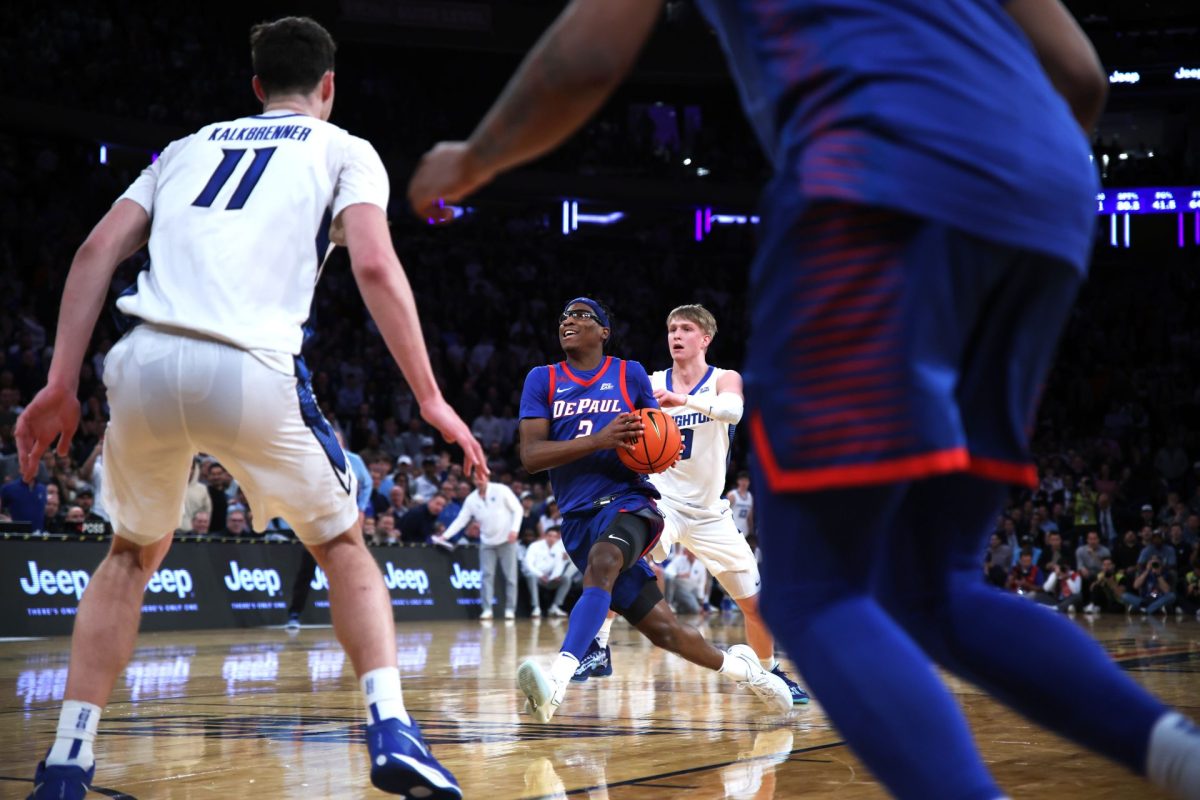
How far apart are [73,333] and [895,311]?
2362 mm

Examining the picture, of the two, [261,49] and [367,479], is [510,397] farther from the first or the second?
[261,49]

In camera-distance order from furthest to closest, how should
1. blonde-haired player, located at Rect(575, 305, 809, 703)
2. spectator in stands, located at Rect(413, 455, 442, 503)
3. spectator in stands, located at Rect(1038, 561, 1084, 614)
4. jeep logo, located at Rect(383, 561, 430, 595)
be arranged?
spectator in stands, located at Rect(1038, 561, 1084, 614) → spectator in stands, located at Rect(413, 455, 442, 503) → jeep logo, located at Rect(383, 561, 430, 595) → blonde-haired player, located at Rect(575, 305, 809, 703)

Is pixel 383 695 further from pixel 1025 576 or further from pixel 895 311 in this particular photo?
pixel 1025 576

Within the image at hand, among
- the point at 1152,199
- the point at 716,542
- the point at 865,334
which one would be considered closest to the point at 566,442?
the point at 716,542

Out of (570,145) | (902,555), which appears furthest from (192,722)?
(570,145)

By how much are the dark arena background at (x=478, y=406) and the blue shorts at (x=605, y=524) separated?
1.86 ft

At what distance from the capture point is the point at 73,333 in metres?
3.47

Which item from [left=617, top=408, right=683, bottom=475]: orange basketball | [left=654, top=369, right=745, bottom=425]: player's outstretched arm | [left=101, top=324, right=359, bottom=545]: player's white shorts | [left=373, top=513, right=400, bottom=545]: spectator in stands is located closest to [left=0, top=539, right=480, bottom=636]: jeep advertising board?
[left=373, top=513, right=400, bottom=545]: spectator in stands

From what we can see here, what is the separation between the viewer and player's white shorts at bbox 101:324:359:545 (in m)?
3.29

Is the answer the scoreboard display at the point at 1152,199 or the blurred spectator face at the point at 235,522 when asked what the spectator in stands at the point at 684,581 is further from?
the scoreboard display at the point at 1152,199

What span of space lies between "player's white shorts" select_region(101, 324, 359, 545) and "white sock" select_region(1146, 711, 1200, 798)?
6.98ft

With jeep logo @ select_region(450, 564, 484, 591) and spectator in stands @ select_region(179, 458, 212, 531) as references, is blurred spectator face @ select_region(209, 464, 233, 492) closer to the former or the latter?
spectator in stands @ select_region(179, 458, 212, 531)

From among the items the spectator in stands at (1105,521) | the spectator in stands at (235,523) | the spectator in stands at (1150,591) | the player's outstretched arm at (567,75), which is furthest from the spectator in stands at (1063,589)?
the player's outstretched arm at (567,75)

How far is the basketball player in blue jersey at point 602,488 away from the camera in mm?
6254
